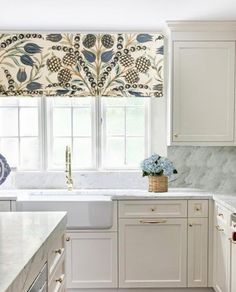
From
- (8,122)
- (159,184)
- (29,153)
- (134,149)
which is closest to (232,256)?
(159,184)

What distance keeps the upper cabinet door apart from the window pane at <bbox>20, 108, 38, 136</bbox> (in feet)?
4.52

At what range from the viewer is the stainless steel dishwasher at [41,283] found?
176 cm

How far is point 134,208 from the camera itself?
12.2ft

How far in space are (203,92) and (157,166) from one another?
779 millimetres

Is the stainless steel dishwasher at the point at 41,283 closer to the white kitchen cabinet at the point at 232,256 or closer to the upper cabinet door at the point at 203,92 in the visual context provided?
the white kitchen cabinet at the point at 232,256

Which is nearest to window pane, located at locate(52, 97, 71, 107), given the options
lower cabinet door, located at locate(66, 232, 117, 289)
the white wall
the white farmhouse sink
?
the white wall

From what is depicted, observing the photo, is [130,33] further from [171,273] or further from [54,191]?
[171,273]

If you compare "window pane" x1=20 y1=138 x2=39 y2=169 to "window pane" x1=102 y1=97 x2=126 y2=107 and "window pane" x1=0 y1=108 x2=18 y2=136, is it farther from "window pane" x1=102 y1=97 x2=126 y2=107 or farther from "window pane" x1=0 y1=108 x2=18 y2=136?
"window pane" x1=102 y1=97 x2=126 y2=107

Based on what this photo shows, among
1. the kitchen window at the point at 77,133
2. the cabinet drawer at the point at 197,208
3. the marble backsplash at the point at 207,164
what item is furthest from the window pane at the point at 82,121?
the cabinet drawer at the point at 197,208

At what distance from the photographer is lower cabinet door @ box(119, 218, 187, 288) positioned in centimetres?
372

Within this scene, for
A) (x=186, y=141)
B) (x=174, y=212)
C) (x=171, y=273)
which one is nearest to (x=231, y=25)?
(x=186, y=141)

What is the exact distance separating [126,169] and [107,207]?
77 centimetres

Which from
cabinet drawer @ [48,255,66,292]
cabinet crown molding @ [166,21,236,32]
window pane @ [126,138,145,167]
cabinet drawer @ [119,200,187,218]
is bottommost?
cabinet drawer @ [48,255,66,292]

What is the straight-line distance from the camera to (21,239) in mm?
1984
